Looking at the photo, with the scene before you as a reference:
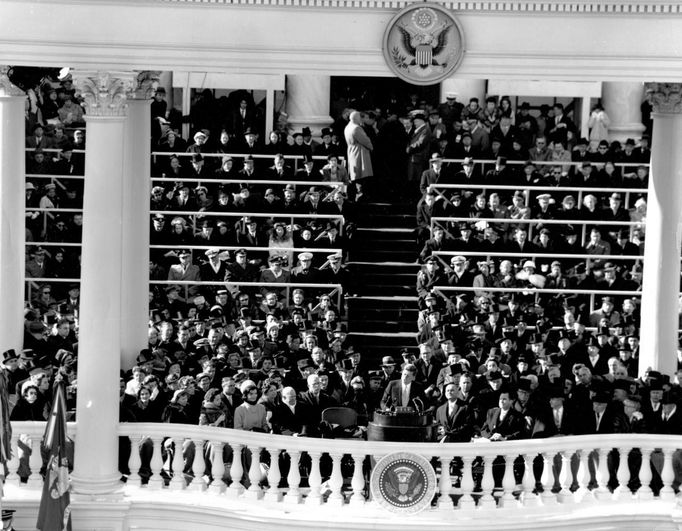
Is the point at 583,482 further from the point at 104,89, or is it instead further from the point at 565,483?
the point at 104,89

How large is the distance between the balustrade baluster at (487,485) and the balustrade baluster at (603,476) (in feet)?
4.71

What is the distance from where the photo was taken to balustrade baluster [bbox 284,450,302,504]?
22766mm

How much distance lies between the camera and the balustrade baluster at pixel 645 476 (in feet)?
75.9

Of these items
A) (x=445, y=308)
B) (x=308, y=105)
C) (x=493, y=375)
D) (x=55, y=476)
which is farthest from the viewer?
(x=308, y=105)

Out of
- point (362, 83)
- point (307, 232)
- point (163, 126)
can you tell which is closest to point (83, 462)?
point (307, 232)

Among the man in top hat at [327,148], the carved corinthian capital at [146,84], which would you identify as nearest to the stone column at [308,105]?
the man in top hat at [327,148]

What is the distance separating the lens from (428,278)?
34594 mm

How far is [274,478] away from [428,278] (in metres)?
12.2

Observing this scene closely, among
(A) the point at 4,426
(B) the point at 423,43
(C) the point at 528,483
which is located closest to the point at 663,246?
(C) the point at 528,483

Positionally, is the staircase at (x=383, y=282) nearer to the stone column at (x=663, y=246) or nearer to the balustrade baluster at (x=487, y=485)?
the stone column at (x=663, y=246)

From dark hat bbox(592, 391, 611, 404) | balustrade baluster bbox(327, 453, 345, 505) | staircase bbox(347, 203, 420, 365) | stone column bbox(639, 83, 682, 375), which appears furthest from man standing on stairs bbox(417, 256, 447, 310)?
balustrade baluster bbox(327, 453, 345, 505)

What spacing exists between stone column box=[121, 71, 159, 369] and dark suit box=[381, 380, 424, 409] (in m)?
4.04

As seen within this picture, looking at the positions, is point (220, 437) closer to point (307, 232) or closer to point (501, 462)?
point (501, 462)

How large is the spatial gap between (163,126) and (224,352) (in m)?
13.6
